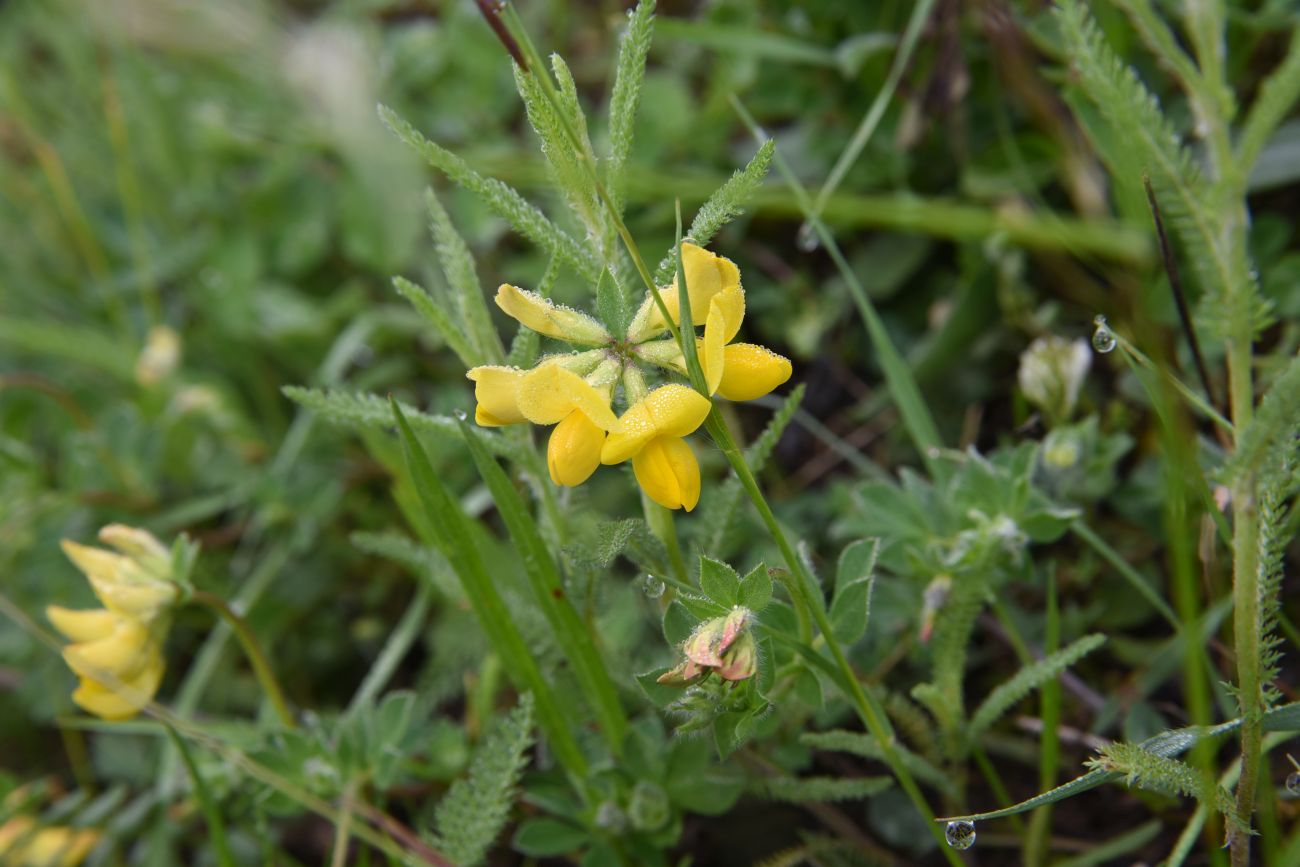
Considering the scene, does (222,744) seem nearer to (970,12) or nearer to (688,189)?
(688,189)

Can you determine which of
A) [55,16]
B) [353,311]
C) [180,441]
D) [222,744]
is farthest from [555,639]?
[55,16]

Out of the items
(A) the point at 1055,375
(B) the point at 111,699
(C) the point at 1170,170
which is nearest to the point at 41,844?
(B) the point at 111,699

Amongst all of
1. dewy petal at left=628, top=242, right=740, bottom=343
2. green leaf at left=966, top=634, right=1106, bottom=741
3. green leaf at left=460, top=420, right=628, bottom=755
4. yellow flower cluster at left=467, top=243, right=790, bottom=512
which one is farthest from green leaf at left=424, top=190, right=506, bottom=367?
green leaf at left=966, top=634, right=1106, bottom=741

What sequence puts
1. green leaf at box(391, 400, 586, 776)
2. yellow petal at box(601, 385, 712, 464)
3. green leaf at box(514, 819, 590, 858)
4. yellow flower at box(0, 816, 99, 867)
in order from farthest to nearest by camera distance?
yellow flower at box(0, 816, 99, 867) < green leaf at box(514, 819, 590, 858) < green leaf at box(391, 400, 586, 776) < yellow petal at box(601, 385, 712, 464)

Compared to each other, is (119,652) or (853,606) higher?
(119,652)

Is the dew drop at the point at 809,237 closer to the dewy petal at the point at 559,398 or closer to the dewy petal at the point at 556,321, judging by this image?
the dewy petal at the point at 556,321

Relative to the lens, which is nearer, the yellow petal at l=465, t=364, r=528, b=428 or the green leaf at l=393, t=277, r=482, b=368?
the yellow petal at l=465, t=364, r=528, b=428

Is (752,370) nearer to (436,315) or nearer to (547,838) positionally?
(436,315)

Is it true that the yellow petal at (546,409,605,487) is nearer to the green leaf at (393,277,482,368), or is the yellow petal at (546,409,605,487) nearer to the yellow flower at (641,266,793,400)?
the yellow flower at (641,266,793,400)
